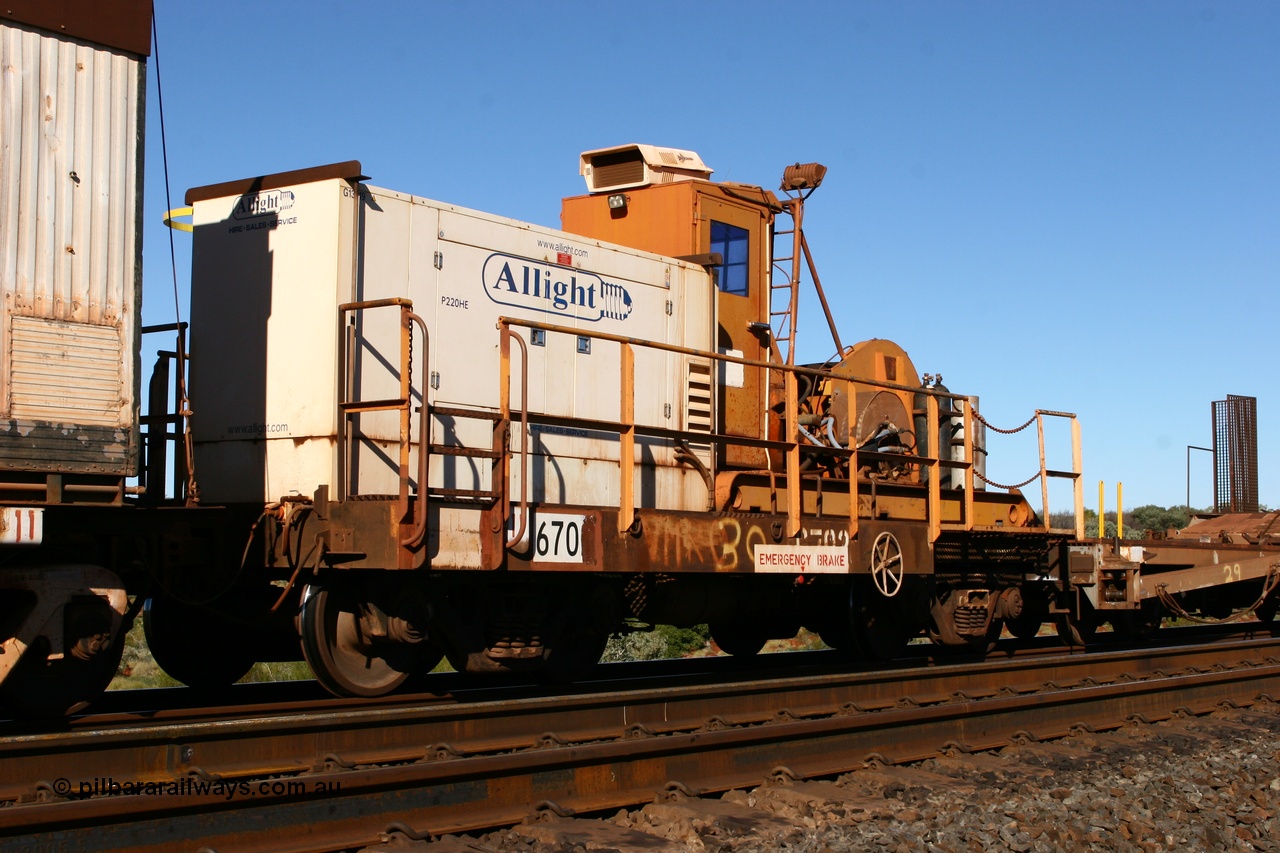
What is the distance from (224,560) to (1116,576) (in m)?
9.95

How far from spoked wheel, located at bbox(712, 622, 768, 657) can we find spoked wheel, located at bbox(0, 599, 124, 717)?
18.8 feet

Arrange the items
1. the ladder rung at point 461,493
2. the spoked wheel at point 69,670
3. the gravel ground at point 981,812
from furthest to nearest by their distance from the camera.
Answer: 1. the ladder rung at point 461,493
2. the spoked wheel at point 69,670
3. the gravel ground at point 981,812

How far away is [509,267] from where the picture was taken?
9.45 meters

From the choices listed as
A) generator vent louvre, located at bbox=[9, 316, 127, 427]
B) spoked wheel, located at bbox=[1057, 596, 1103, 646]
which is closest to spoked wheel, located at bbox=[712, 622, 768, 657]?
spoked wheel, located at bbox=[1057, 596, 1103, 646]

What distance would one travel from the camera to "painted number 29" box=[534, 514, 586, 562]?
825 centimetres

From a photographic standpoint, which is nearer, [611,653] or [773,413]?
[773,413]

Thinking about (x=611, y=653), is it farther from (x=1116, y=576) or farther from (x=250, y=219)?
(x=250, y=219)

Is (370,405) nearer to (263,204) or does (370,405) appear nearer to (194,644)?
(263,204)

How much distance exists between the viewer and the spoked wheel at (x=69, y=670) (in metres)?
6.74

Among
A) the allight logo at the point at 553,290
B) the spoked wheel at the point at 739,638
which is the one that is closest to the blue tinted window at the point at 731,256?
the allight logo at the point at 553,290

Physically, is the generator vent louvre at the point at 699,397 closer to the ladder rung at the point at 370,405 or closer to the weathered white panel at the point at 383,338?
the weathered white panel at the point at 383,338

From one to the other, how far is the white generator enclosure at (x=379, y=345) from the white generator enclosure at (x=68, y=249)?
151cm

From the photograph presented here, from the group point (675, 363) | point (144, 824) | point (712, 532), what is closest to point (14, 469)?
point (144, 824)

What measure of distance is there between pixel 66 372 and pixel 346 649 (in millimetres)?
2520
